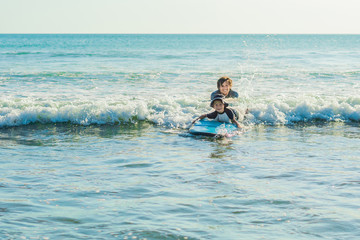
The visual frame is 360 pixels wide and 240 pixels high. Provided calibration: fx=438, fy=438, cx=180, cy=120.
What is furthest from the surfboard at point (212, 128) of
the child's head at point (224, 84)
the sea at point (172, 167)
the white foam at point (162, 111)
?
the child's head at point (224, 84)

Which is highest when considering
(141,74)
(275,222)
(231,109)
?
(141,74)


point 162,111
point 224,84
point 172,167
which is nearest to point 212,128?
point 224,84

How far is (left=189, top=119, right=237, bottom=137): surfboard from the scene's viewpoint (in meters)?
9.87

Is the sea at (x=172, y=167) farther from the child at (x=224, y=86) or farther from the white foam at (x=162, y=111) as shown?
the child at (x=224, y=86)

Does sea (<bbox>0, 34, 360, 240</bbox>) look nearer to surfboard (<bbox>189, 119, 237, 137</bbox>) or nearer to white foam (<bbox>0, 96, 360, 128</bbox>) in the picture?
white foam (<bbox>0, 96, 360, 128</bbox>)

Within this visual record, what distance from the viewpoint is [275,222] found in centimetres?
493

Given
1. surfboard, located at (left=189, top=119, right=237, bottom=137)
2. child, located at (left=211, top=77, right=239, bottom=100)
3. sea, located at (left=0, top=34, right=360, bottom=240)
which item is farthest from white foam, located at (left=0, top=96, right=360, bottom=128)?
surfboard, located at (left=189, top=119, right=237, bottom=137)

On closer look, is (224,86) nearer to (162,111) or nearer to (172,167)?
(162,111)

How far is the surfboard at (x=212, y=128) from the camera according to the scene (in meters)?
9.87

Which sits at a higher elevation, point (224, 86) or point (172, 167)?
point (224, 86)

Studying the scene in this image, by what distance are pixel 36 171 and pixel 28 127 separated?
499 centimetres

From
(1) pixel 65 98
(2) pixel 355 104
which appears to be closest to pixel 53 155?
(1) pixel 65 98

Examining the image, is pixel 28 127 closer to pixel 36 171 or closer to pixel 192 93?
pixel 36 171

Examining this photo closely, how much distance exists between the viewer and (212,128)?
33.2 ft
